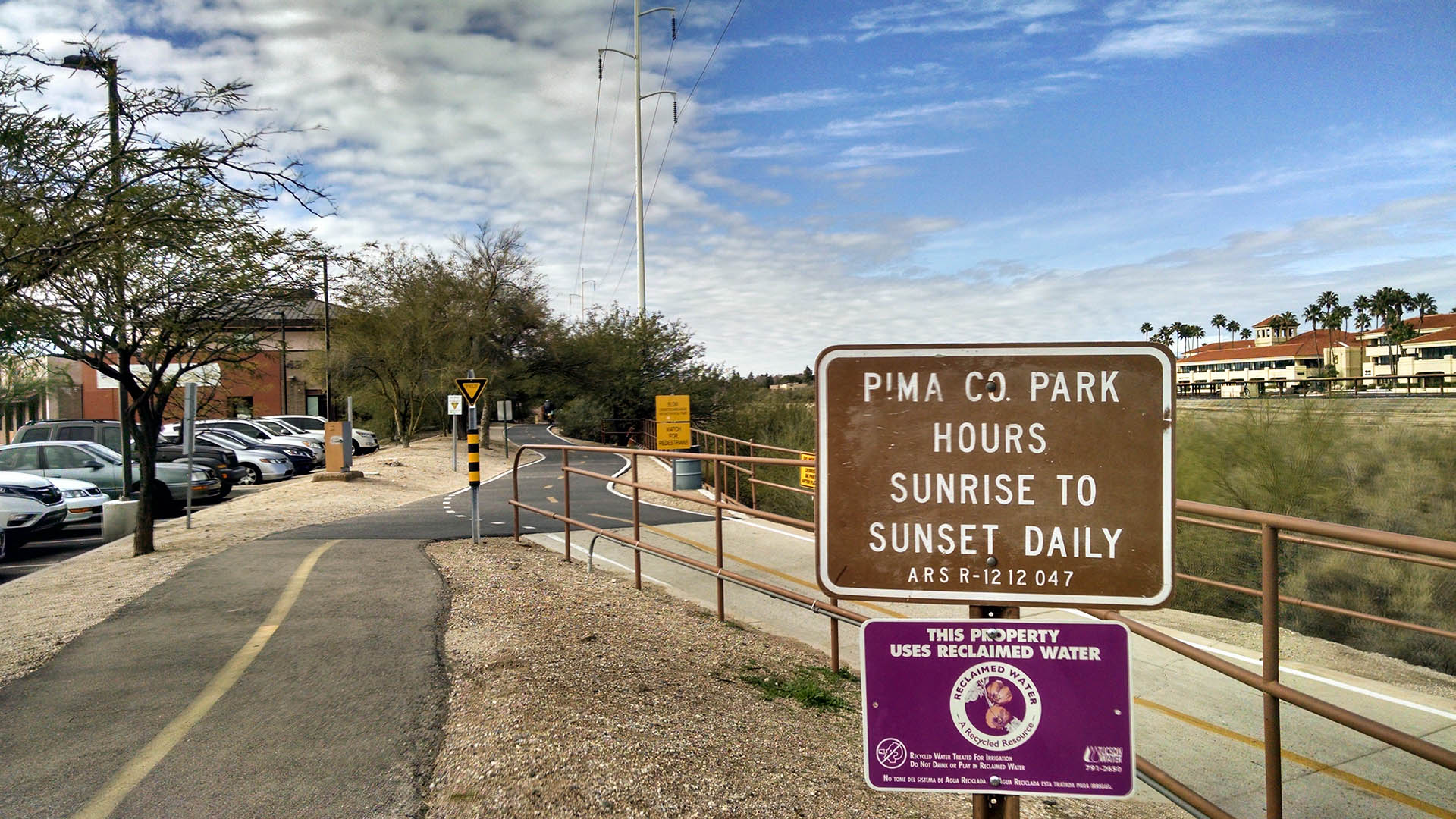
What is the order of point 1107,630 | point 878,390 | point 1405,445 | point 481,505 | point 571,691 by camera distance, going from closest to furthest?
point 1107,630 → point 878,390 → point 571,691 → point 1405,445 → point 481,505

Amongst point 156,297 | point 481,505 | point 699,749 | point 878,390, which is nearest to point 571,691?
point 699,749

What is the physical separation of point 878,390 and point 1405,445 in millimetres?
11800

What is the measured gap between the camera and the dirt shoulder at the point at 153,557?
6891 mm

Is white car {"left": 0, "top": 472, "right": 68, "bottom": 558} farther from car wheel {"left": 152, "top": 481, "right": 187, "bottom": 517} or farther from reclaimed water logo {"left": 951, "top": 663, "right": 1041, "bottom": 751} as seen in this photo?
reclaimed water logo {"left": 951, "top": 663, "right": 1041, "bottom": 751}

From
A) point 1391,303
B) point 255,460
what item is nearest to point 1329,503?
point 255,460

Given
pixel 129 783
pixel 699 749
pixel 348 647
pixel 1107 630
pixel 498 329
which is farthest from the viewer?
pixel 498 329

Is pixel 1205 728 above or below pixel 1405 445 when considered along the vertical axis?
below

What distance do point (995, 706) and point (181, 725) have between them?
175 inches

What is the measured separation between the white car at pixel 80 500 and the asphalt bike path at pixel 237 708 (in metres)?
8.70

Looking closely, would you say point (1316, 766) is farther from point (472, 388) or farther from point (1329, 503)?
A: point (472, 388)

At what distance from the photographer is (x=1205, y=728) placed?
17.5 feet

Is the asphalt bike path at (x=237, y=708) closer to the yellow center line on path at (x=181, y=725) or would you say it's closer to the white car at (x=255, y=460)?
the yellow center line on path at (x=181, y=725)

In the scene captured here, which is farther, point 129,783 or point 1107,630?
point 129,783

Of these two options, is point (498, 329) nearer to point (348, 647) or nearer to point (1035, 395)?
point (348, 647)
